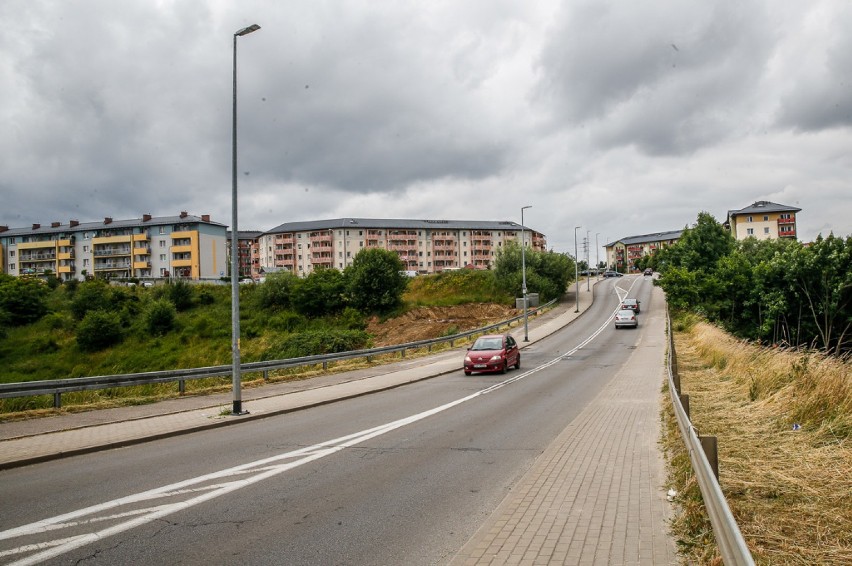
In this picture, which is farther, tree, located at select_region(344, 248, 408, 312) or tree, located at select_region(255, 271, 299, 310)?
tree, located at select_region(255, 271, 299, 310)

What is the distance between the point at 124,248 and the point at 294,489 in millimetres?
110229

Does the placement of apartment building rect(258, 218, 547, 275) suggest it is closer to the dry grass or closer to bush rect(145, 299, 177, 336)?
bush rect(145, 299, 177, 336)

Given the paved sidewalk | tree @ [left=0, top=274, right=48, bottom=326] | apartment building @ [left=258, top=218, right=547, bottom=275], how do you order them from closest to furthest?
1. the paved sidewalk
2. tree @ [left=0, top=274, right=48, bottom=326]
3. apartment building @ [left=258, top=218, right=547, bottom=275]

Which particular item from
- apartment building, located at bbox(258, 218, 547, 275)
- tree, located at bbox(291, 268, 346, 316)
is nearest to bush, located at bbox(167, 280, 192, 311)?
tree, located at bbox(291, 268, 346, 316)

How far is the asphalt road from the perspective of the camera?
5.26 metres

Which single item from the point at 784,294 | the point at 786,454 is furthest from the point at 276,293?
the point at 786,454

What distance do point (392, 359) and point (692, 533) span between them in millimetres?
25871

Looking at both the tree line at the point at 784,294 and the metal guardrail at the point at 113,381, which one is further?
the tree line at the point at 784,294

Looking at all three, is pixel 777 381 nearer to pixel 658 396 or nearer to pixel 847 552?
pixel 658 396

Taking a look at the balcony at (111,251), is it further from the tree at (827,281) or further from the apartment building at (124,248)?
the tree at (827,281)

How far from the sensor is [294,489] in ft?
23.5

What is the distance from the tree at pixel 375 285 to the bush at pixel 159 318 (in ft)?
63.8

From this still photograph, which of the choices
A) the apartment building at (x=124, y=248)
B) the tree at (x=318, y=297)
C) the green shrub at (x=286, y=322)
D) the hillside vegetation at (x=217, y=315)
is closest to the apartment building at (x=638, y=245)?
the hillside vegetation at (x=217, y=315)

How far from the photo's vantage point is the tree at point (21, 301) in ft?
208
